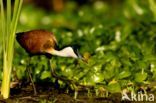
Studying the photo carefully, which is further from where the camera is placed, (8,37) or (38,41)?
(38,41)

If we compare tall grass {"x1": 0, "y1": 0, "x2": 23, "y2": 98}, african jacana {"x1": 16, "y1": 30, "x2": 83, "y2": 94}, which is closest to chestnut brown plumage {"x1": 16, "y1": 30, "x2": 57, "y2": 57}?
african jacana {"x1": 16, "y1": 30, "x2": 83, "y2": 94}

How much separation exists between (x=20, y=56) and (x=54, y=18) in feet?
12.2

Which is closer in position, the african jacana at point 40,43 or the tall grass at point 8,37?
the tall grass at point 8,37

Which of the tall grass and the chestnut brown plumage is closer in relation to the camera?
the tall grass

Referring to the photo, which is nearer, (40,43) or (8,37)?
(8,37)

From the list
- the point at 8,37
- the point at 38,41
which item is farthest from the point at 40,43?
the point at 8,37

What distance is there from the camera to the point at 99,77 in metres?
4.84

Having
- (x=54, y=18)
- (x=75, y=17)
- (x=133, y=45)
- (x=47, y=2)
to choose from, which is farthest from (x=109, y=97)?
(x=47, y=2)

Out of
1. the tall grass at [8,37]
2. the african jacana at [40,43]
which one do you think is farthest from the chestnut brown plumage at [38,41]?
the tall grass at [8,37]

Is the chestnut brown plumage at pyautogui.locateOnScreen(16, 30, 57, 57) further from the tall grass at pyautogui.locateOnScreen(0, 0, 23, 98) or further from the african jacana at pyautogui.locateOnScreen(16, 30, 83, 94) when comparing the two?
the tall grass at pyautogui.locateOnScreen(0, 0, 23, 98)

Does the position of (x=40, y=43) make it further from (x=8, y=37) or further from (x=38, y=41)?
(x=8, y=37)

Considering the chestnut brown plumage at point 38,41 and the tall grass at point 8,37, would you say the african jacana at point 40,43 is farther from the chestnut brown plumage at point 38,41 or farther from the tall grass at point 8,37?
the tall grass at point 8,37

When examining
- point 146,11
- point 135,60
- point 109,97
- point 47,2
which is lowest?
point 109,97

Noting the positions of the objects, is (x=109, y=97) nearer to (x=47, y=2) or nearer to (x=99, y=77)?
(x=99, y=77)
